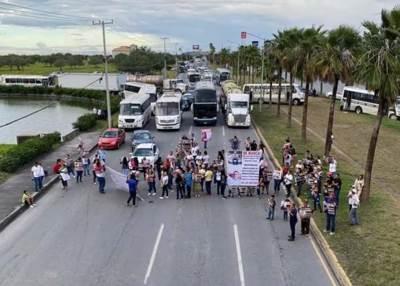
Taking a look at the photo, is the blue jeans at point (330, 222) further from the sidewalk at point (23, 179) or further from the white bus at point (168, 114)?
the white bus at point (168, 114)

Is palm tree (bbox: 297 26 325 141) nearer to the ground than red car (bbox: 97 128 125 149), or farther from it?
farther from it

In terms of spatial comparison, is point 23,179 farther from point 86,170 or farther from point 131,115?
point 131,115

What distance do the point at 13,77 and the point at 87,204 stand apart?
11096 cm

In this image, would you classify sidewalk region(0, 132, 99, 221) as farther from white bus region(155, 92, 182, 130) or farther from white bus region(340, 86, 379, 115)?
white bus region(340, 86, 379, 115)

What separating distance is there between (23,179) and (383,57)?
19.0 metres

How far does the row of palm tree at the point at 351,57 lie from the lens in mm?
20047

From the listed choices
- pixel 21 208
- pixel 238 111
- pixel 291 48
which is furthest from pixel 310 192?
pixel 238 111

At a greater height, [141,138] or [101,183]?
[141,138]

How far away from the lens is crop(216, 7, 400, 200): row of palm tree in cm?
2005

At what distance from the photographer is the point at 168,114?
1785 inches

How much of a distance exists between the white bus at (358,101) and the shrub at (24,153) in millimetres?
33386

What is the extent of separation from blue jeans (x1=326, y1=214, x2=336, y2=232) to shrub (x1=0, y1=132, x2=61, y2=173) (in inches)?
731

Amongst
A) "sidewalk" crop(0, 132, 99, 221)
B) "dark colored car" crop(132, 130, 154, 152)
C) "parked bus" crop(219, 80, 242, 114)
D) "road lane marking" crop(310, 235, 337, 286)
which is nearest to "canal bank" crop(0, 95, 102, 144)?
"sidewalk" crop(0, 132, 99, 221)

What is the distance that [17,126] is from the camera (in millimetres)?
67438
